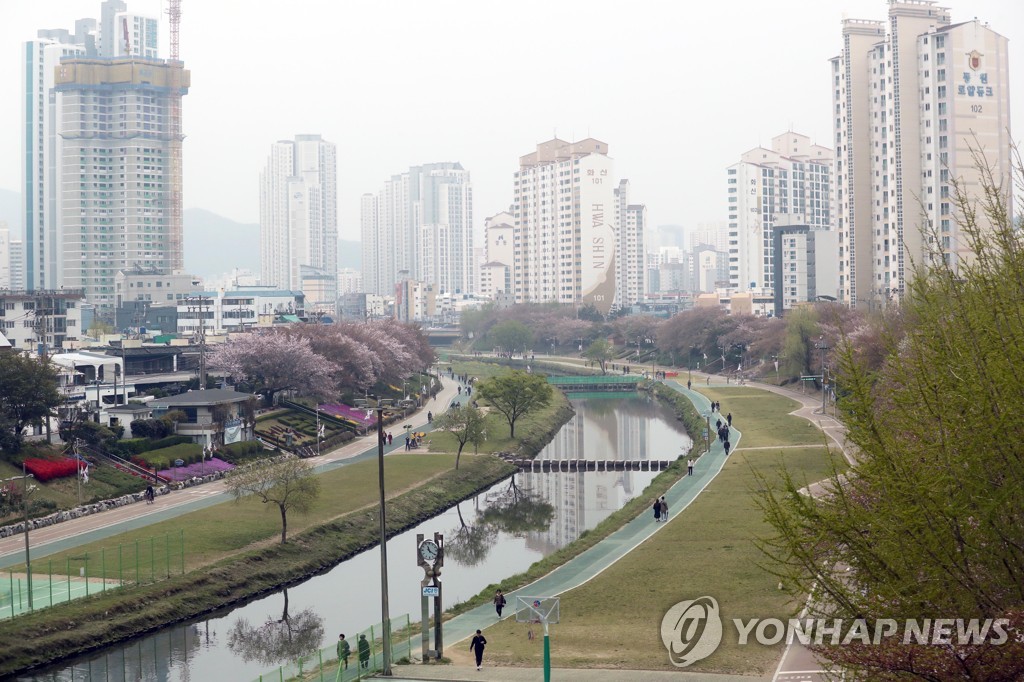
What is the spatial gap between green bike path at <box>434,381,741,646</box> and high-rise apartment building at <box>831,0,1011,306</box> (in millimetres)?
48093

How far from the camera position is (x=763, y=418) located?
229ft

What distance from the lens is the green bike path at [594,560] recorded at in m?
29.2

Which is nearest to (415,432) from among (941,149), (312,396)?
(312,396)

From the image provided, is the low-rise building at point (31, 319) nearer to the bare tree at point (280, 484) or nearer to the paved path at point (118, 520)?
the paved path at point (118, 520)

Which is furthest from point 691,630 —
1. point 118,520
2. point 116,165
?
point 116,165

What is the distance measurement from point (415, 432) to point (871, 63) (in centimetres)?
6399

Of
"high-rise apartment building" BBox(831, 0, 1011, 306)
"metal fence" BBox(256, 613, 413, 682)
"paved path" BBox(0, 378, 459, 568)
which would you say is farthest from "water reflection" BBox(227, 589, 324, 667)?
"high-rise apartment building" BBox(831, 0, 1011, 306)

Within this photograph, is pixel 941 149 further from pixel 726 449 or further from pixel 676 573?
pixel 676 573

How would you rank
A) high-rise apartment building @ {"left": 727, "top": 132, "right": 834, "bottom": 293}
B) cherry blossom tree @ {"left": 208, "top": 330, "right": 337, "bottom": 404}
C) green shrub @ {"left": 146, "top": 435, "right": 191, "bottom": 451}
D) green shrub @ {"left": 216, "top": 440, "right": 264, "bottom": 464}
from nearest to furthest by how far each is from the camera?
green shrub @ {"left": 146, "top": 435, "right": 191, "bottom": 451} < green shrub @ {"left": 216, "top": 440, "right": 264, "bottom": 464} < cherry blossom tree @ {"left": 208, "top": 330, "right": 337, "bottom": 404} < high-rise apartment building @ {"left": 727, "top": 132, "right": 834, "bottom": 293}

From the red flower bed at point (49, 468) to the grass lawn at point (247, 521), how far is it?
3.84 metres

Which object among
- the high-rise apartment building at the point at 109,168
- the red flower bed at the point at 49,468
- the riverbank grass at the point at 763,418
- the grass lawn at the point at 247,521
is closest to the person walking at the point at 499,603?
the grass lawn at the point at 247,521

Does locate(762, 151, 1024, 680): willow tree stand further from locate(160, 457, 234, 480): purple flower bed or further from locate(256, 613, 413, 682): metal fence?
locate(160, 457, 234, 480): purple flower bed
